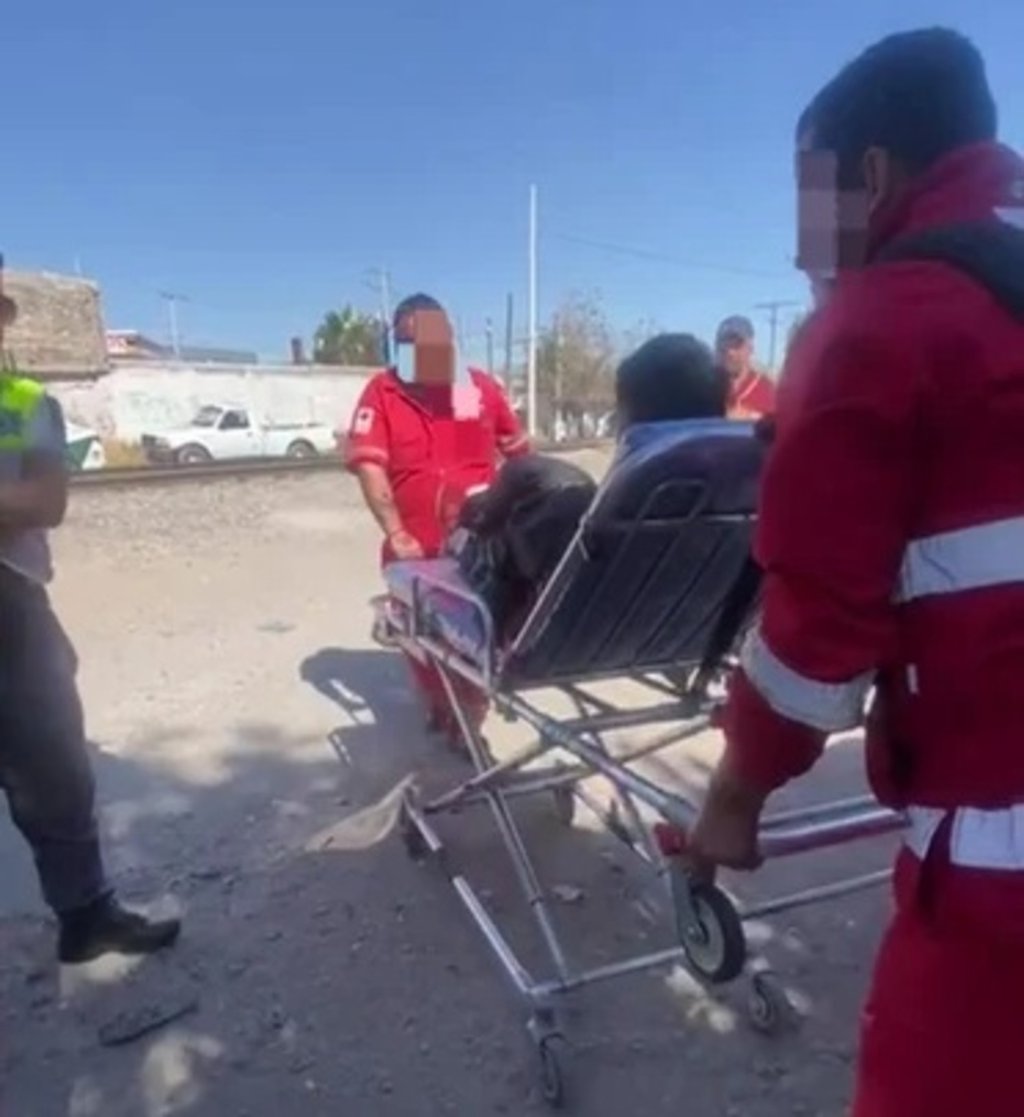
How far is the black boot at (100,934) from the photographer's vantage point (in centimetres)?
305

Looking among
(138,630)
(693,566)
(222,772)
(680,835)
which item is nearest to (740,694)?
(680,835)

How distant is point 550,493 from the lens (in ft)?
9.29

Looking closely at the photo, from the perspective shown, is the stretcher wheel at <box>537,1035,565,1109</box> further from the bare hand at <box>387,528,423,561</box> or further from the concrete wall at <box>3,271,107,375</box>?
the concrete wall at <box>3,271,107,375</box>

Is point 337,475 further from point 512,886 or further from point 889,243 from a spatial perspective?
point 889,243

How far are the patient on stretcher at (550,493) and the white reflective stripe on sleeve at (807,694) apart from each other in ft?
3.68

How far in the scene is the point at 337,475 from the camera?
12664 mm

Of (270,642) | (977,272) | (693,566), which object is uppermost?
(977,272)

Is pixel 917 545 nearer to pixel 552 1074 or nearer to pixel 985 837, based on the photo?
pixel 985 837

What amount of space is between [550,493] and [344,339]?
63.6 m

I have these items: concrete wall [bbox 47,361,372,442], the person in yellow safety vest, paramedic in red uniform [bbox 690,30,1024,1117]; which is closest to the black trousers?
the person in yellow safety vest

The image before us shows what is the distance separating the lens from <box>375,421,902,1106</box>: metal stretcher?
1.91 m

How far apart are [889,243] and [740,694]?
0.56 meters

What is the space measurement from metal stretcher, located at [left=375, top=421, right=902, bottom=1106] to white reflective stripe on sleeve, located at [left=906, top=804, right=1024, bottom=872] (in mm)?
415

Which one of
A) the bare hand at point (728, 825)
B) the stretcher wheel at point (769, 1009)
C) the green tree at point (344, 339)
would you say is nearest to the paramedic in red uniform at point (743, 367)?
the stretcher wheel at point (769, 1009)
